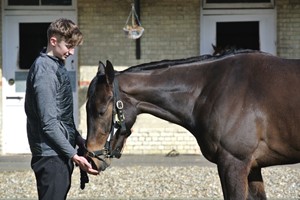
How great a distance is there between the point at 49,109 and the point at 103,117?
30.3 inches

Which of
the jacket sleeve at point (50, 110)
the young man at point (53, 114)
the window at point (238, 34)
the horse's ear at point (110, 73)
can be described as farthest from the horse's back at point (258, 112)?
the window at point (238, 34)

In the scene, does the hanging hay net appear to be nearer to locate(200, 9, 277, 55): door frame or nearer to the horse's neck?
locate(200, 9, 277, 55): door frame

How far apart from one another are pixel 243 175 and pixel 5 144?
346 inches

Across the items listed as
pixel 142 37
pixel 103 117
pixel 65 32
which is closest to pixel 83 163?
pixel 103 117

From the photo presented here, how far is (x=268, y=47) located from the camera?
14.1m

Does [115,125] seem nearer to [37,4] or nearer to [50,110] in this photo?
[50,110]

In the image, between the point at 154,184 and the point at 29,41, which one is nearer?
the point at 154,184

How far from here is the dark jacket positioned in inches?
215

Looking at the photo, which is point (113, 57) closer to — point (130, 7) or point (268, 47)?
point (130, 7)

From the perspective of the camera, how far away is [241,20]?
1414 centimetres

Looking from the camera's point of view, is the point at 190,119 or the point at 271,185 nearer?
the point at 190,119

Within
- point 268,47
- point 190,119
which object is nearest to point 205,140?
point 190,119

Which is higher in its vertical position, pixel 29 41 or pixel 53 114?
pixel 29 41

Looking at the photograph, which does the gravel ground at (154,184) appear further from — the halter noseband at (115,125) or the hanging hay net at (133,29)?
the halter noseband at (115,125)
